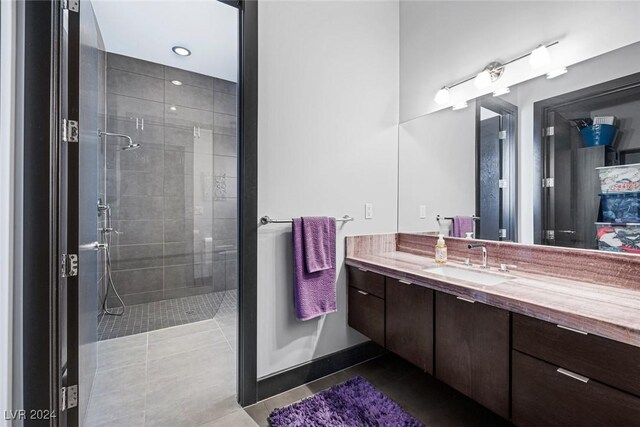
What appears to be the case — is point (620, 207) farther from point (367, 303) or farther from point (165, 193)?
point (165, 193)

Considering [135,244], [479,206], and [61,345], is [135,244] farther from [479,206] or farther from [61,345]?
[479,206]

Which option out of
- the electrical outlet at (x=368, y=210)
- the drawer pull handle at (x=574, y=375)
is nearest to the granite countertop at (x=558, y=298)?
the drawer pull handle at (x=574, y=375)

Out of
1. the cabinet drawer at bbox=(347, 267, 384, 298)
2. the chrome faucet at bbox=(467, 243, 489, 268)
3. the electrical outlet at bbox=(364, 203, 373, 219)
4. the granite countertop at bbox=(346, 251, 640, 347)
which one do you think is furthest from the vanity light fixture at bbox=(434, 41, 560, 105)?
the cabinet drawer at bbox=(347, 267, 384, 298)

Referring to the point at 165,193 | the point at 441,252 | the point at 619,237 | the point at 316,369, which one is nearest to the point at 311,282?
the point at 316,369

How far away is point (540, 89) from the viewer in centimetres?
163

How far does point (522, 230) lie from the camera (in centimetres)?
170

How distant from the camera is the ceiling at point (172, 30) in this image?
223 centimetres

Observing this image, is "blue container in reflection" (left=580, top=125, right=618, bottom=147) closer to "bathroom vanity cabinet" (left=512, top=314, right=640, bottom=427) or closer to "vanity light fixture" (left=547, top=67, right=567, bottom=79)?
"vanity light fixture" (left=547, top=67, right=567, bottom=79)

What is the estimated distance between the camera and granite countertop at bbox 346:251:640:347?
3.11 ft

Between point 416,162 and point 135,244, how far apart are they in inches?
112

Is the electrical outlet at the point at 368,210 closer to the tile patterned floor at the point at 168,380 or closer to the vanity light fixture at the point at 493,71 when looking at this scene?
the vanity light fixture at the point at 493,71

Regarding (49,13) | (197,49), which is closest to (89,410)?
(49,13)

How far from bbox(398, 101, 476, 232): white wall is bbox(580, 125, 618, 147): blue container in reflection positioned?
1.97ft

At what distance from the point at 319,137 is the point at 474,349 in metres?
1.47
